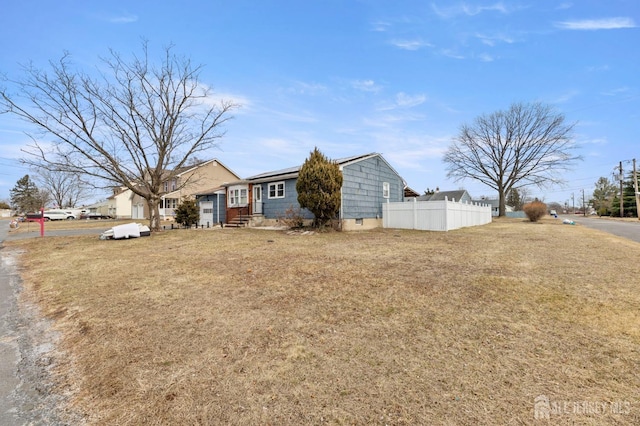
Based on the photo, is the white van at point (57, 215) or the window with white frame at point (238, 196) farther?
the white van at point (57, 215)

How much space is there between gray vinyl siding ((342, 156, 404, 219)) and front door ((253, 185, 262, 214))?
6.13 m

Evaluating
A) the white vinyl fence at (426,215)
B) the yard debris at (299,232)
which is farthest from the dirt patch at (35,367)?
the white vinyl fence at (426,215)

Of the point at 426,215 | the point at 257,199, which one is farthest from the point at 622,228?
the point at 257,199

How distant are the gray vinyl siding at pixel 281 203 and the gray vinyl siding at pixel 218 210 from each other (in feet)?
16.7

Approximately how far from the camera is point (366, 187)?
1764cm

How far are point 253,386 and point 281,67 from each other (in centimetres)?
1590

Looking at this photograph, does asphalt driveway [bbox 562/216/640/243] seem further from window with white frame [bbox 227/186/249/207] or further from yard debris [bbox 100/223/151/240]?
yard debris [bbox 100/223/151/240]

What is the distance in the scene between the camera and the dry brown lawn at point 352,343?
2.28m

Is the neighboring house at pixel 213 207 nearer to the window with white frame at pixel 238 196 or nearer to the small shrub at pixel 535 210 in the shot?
the window with white frame at pixel 238 196

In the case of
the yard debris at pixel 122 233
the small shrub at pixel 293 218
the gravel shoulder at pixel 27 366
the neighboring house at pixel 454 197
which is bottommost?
the gravel shoulder at pixel 27 366

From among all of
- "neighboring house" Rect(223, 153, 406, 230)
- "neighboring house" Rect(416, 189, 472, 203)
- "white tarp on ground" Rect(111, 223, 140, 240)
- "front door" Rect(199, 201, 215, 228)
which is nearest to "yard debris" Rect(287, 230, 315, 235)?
"neighboring house" Rect(223, 153, 406, 230)

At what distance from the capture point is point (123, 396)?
2508 mm

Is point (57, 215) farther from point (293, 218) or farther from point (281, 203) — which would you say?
point (293, 218)

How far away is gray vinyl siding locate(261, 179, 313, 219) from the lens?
17.0 meters
